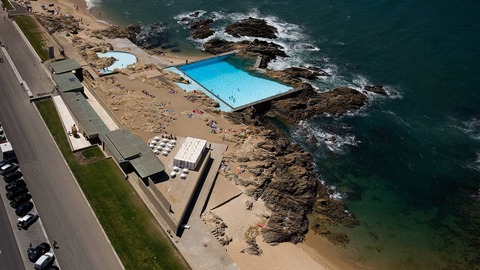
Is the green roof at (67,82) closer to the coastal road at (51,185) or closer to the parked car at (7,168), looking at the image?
the coastal road at (51,185)

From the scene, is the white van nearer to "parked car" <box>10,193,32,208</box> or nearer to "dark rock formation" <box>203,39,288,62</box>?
"parked car" <box>10,193,32,208</box>

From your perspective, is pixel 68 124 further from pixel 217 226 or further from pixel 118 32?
pixel 118 32

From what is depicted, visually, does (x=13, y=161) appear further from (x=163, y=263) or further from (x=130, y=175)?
(x=163, y=263)

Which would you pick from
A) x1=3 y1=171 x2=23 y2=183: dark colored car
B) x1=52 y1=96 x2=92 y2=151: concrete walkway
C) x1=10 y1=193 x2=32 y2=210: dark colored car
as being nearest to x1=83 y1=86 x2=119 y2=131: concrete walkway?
x1=52 y1=96 x2=92 y2=151: concrete walkway

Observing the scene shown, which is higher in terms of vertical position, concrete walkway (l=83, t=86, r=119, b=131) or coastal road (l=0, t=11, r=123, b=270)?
concrete walkway (l=83, t=86, r=119, b=131)

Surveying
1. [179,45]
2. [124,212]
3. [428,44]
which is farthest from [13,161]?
[428,44]

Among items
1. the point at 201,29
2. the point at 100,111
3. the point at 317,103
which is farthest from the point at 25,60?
the point at 317,103
